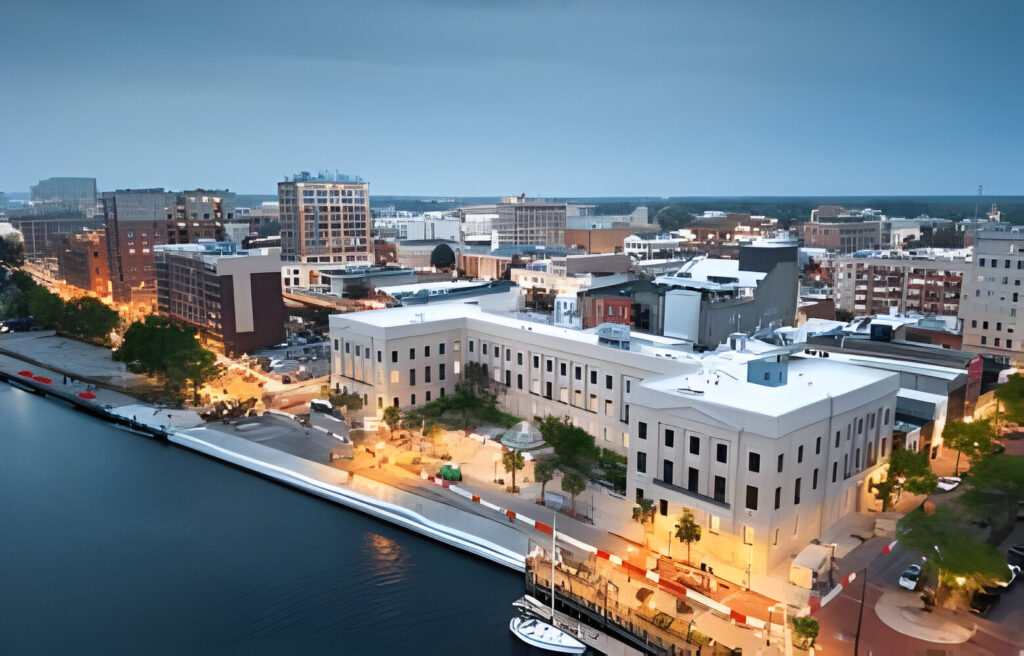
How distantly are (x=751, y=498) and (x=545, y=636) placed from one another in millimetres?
11446

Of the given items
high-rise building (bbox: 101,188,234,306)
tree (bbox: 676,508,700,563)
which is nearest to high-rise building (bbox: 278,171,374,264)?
high-rise building (bbox: 101,188,234,306)

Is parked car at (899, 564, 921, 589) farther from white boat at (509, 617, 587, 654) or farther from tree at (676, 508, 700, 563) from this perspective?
white boat at (509, 617, 587, 654)

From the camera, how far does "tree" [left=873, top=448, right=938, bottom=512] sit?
4341 centimetres

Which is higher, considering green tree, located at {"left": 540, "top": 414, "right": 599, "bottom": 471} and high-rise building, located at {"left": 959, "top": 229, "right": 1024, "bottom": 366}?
high-rise building, located at {"left": 959, "top": 229, "right": 1024, "bottom": 366}

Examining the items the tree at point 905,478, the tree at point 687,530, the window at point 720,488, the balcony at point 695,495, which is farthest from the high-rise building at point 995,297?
the tree at point 687,530

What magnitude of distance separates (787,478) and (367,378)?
115 ft

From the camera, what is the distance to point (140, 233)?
131250 millimetres

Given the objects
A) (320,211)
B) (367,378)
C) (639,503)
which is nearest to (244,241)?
(320,211)

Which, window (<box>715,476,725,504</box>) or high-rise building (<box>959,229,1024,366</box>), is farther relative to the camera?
high-rise building (<box>959,229,1024,366</box>)

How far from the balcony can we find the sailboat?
308 inches

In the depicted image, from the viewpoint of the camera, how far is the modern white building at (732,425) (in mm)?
37562

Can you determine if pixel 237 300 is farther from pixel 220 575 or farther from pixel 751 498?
pixel 751 498

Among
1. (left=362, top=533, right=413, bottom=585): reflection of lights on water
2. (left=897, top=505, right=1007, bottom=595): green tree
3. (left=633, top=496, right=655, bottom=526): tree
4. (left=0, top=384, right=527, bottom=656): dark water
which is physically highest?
(left=897, top=505, right=1007, bottom=595): green tree

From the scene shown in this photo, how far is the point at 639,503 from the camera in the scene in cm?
4084
